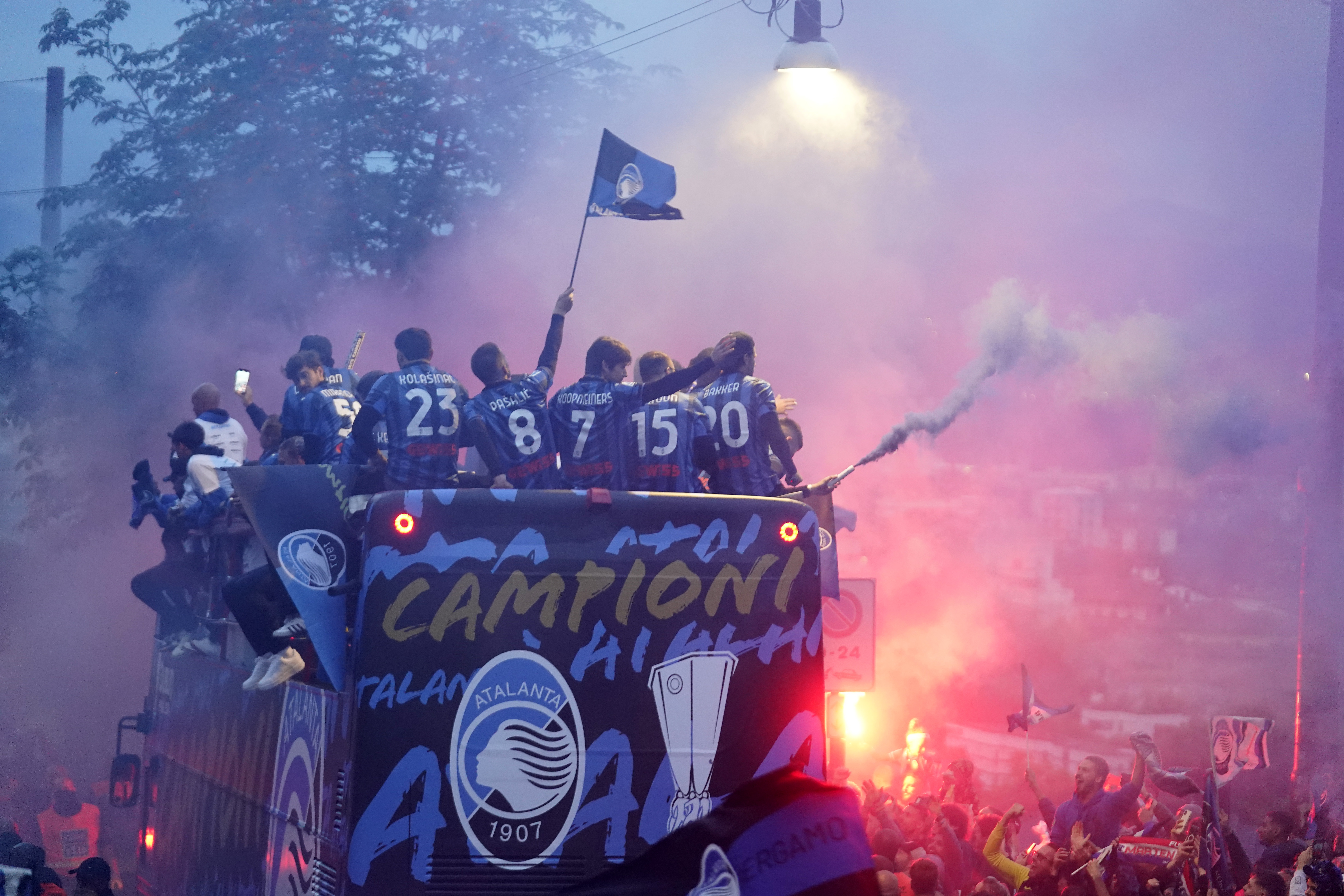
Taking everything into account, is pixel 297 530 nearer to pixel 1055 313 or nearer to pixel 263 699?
pixel 263 699

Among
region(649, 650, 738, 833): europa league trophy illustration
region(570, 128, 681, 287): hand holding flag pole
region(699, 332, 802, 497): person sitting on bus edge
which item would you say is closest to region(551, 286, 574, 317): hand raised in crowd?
region(570, 128, 681, 287): hand holding flag pole

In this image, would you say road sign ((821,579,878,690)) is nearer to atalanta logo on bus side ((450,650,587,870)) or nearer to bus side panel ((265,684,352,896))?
bus side panel ((265,684,352,896))

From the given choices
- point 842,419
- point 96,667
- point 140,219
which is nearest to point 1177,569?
point 842,419

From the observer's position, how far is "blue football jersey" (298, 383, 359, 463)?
938 cm

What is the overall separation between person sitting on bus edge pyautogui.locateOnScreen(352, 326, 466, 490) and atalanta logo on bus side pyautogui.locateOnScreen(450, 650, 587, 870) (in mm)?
1907

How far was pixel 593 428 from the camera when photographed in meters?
7.95

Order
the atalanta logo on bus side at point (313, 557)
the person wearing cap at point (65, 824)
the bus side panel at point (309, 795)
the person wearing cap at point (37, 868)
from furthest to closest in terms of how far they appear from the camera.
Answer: the person wearing cap at point (65, 824) < the person wearing cap at point (37, 868) < the atalanta logo on bus side at point (313, 557) < the bus side panel at point (309, 795)

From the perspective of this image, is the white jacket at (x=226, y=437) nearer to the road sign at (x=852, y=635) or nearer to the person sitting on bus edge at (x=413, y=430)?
the person sitting on bus edge at (x=413, y=430)

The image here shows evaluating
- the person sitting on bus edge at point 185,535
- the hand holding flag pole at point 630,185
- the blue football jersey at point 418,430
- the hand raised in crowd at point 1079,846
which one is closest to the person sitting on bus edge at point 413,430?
the blue football jersey at point 418,430

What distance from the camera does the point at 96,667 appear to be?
75.0 feet

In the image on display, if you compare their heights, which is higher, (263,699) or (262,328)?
(262,328)

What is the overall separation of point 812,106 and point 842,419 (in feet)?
14.8

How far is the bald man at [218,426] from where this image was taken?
407 inches

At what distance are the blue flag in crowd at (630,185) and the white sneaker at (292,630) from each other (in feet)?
11.9
